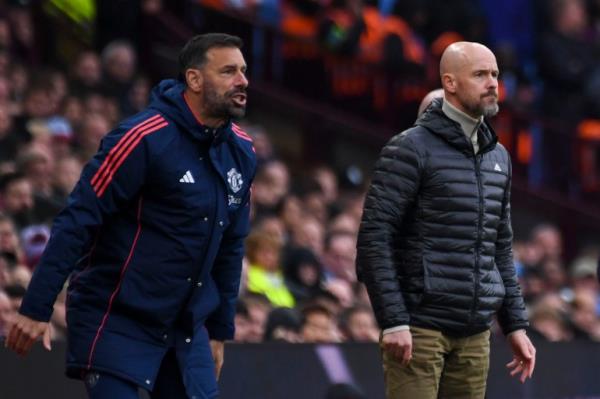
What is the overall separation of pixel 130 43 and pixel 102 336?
10.1 metres

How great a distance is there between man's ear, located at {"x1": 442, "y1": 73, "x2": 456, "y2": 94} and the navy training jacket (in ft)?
3.34

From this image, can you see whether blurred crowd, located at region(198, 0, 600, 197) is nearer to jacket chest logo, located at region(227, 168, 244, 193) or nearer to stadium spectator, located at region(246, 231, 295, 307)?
stadium spectator, located at region(246, 231, 295, 307)

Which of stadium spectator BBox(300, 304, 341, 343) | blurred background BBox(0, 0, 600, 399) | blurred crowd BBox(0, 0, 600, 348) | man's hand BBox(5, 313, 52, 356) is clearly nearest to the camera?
man's hand BBox(5, 313, 52, 356)

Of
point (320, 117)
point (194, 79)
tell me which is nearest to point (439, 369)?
point (194, 79)

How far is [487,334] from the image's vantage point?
767cm

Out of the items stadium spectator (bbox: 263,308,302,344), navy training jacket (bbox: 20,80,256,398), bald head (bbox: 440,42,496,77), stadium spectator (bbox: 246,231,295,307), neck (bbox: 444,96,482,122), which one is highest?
bald head (bbox: 440,42,496,77)

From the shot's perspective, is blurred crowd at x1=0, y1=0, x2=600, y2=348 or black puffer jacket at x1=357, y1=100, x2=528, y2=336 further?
A: blurred crowd at x1=0, y1=0, x2=600, y2=348

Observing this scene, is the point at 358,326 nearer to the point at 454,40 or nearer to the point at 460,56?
the point at 460,56

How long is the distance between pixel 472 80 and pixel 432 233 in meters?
0.68

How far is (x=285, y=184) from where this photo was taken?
15078mm

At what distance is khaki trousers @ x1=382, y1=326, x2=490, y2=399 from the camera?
739 cm

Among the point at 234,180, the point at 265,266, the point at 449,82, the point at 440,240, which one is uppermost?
the point at 449,82

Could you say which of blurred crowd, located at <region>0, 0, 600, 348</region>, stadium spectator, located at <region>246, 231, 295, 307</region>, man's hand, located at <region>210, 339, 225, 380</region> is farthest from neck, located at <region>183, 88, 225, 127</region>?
stadium spectator, located at <region>246, 231, 295, 307</region>

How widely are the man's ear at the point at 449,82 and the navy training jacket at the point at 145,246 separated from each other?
1.02 m
